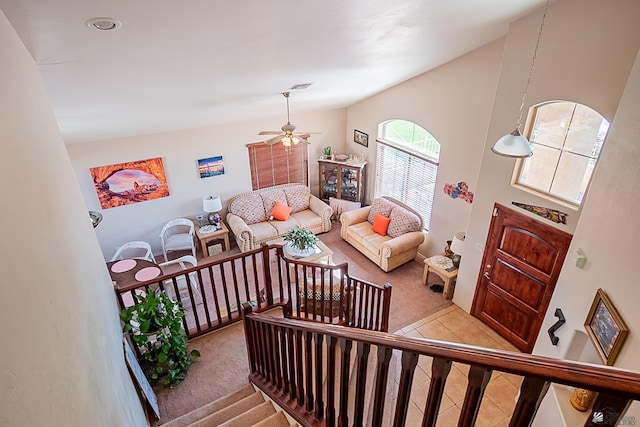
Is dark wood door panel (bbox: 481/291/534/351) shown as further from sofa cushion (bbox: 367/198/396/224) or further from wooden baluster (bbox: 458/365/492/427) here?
wooden baluster (bbox: 458/365/492/427)

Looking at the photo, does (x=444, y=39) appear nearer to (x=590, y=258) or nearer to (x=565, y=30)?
(x=565, y=30)

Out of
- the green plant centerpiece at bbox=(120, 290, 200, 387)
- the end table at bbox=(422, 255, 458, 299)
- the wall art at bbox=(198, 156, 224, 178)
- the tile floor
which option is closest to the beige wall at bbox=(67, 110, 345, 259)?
the wall art at bbox=(198, 156, 224, 178)

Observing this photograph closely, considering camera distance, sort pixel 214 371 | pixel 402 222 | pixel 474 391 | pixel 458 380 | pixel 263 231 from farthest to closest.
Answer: pixel 263 231
pixel 402 222
pixel 458 380
pixel 214 371
pixel 474 391

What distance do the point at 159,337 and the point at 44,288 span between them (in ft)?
6.76

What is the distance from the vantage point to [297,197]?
313 inches

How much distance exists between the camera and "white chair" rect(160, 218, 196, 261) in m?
6.75

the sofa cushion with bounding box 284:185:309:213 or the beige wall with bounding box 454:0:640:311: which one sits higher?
the beige wall with bounding box 454:0:640:311

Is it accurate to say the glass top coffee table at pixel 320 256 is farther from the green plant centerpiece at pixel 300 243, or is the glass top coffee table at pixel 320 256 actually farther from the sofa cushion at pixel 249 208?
the sofa cushion at pixel 249 208

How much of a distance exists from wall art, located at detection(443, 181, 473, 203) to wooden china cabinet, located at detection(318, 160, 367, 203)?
221 cm

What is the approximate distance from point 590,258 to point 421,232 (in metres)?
3.58

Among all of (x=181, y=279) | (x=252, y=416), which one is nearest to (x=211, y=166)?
(x=181, y=279)

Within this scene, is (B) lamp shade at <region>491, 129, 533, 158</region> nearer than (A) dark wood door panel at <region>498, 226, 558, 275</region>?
Yes

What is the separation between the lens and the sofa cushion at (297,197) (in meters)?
7.90

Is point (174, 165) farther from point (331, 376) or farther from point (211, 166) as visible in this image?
point (331, 376)
